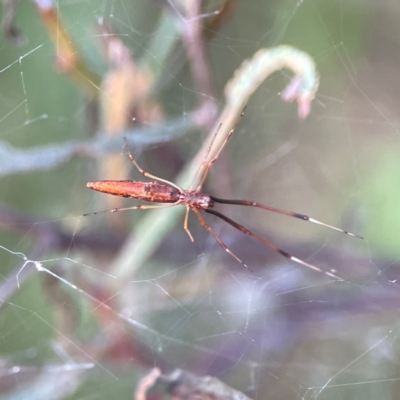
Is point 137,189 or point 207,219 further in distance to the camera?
point 207,219

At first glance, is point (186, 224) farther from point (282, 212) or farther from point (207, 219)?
point (282, 212)

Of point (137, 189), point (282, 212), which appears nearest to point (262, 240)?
point (282, 212)

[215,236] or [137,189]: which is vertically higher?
[137,189]

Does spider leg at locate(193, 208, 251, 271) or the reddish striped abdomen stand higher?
the reddish striped abdomen

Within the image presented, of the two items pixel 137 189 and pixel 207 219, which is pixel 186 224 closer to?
pixel 207 219

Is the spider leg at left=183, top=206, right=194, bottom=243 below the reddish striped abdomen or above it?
below
